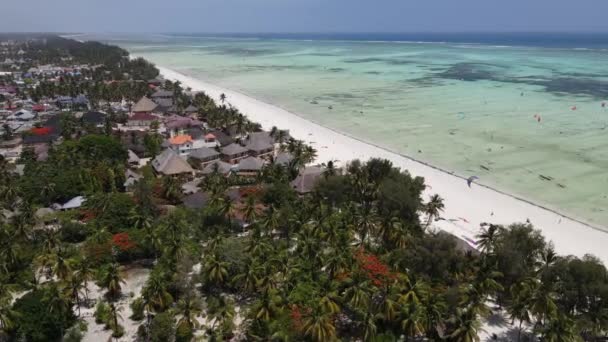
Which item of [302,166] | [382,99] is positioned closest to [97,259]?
[302,166]

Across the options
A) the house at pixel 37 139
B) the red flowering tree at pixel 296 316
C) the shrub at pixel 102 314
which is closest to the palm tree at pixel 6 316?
the shrub at pixel 102 314

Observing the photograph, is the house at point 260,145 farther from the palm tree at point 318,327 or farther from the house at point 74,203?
the palm tree at point 318,327

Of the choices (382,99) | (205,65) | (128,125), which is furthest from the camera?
(205,65)

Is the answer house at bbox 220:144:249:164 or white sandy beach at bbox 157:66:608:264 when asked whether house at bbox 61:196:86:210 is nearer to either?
house at bbox 220:144:249:164

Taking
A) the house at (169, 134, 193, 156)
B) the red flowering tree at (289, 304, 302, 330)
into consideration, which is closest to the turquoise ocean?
the house at (169, 134, 193, 156)

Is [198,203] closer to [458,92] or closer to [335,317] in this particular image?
[335,317]
